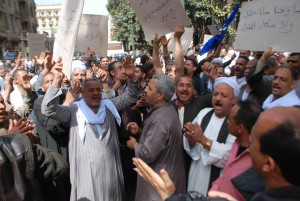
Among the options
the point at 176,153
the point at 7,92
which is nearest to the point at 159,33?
the point at 176,153

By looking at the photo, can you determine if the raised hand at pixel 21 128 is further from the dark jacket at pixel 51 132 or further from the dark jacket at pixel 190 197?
the dark jacket at pixel 190 197

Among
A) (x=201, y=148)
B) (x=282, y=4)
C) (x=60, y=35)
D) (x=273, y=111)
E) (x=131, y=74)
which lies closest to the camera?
(x=273, y=111)

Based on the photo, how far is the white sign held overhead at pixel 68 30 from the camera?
12.3 feet

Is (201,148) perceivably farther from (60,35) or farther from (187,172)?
(60,35)

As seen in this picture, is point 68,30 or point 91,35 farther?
point 91,35

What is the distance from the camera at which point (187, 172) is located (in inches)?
112

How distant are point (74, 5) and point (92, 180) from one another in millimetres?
2234

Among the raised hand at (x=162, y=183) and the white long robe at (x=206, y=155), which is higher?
the raised hand at (x=162, y=183)

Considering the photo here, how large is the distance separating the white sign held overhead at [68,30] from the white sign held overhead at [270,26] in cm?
203

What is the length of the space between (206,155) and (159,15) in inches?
85.4

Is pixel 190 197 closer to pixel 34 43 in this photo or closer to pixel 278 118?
pixel 278 118

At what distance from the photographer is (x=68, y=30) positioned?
383cm

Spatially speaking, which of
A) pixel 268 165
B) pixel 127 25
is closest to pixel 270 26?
pixel 268 165

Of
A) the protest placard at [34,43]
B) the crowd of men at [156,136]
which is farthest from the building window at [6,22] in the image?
the crowd of men at [156,136]
